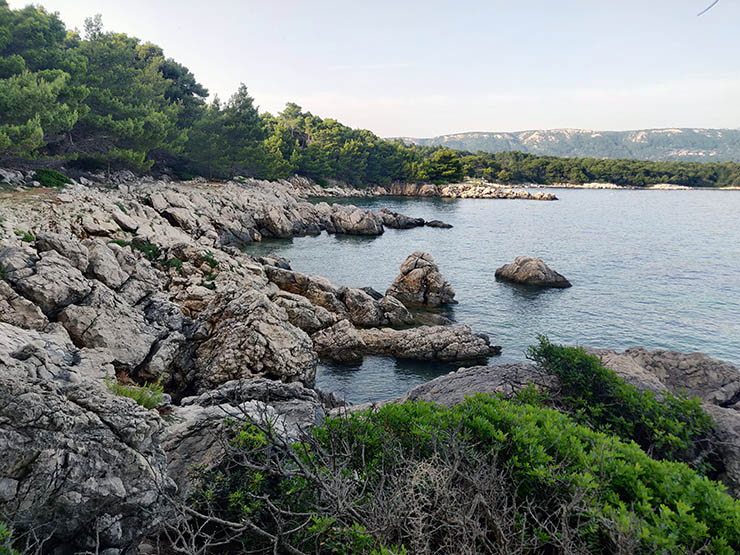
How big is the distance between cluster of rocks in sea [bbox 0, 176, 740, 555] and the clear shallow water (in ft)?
8.38

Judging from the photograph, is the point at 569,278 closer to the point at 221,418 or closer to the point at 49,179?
the point at 221,418

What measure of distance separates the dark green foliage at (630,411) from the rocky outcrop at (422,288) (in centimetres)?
1853

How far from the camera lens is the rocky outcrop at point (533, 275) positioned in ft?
110

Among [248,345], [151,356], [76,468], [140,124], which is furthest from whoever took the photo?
[140,124]

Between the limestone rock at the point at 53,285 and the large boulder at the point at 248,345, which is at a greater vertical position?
the limestone rock at the point at 53,285

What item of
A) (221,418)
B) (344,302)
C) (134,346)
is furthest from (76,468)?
(344,302)

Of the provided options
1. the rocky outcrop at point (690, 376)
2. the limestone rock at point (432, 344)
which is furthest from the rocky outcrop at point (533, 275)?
the rocky outcrop at point (690, 376)

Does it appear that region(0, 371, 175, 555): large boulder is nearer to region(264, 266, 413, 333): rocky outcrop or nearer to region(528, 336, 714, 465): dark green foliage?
region(528, 336, 714, 465): dark green foliage

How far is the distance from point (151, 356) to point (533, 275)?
93.8 feet

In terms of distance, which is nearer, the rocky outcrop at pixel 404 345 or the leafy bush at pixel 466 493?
the leafy bush at pixel 466 493

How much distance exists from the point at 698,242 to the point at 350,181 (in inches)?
3028

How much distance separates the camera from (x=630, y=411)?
8.45 m

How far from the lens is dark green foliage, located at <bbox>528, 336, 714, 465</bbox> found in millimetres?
7707

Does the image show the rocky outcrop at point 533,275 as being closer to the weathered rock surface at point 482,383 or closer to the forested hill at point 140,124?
the weathered rock surface at point 482,383
